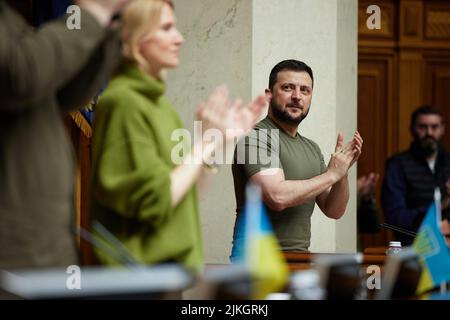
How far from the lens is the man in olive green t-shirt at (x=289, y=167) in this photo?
430cm

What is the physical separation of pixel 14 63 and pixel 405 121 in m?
6.01

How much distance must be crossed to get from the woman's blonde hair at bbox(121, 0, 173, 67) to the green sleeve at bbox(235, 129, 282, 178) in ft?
5.50

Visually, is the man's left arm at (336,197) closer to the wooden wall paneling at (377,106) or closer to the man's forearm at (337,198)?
the man's forearm at (337,198)

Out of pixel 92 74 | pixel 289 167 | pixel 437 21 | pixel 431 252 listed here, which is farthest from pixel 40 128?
pixel 437 21

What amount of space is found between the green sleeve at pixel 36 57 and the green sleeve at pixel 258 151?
2.08 metres

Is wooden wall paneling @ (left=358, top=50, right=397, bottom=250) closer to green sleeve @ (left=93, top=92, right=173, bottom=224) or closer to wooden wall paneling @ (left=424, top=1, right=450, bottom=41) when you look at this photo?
wooden wall paneling @ (left=424, top=1, right=450, bottom=41)

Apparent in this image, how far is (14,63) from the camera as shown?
212cm

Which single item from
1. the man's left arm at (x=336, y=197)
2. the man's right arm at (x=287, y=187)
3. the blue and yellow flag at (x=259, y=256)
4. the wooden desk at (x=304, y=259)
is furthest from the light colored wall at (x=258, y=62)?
the blue and yellow flag at (x=259, y=256)

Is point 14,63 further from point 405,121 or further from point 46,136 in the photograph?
point 405,121

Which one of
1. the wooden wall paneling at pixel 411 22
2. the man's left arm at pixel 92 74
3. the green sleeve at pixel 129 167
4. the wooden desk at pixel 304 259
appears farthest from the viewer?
the wooden wall paneling at pixel 411 22

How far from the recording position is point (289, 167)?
4.46 m

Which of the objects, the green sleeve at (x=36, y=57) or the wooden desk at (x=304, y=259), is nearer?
the green sleeve at (x=36, y=57)

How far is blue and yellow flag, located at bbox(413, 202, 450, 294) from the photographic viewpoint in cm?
265
